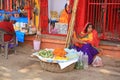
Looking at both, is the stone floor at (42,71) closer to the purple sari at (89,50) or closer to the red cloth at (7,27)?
the purple sari at (89,50)

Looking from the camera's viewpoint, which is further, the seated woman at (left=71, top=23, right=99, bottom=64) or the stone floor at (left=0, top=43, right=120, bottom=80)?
the seated woman at (left=71, top=23, right=99, bottom=64)

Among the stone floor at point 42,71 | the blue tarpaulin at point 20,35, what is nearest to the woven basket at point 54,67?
the stone floor at point 42,71

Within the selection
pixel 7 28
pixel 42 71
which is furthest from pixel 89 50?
pixel 7 28

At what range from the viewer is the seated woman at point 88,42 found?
6.88m

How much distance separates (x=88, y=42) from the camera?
704 cm

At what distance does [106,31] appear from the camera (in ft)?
26.6

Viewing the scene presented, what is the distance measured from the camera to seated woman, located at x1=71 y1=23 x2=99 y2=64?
688 cm

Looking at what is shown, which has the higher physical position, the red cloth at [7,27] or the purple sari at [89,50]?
the red cloth at [7,27]

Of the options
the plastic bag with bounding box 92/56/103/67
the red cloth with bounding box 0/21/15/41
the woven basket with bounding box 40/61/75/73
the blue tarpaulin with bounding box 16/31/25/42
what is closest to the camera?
the woven basket with bounding box 40/61/75/73

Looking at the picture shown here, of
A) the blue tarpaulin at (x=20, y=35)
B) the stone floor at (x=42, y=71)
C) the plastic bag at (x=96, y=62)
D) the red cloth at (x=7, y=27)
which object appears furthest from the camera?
the blue tarpaulin at (x=20, y=35)

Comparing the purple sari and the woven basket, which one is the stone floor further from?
the purple sari

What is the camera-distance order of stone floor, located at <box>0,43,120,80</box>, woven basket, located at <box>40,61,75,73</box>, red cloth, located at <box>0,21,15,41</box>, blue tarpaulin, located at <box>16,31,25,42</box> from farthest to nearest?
1. blue tarpaulin, located at <box>16,31,25,42</box>
2. red cloth, located at <box>0,21,15,41</box>
3. woven basket, located at <box>40,61,75,73</box>
4. stone floor, located at <box>0,43,120,80</box>

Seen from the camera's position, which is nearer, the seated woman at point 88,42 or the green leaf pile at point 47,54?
the green leaf pile at point 47,54

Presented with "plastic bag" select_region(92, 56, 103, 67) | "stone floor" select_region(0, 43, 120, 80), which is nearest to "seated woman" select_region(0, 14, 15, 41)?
"stone floor" select_region(0, 43, 120, 80)
